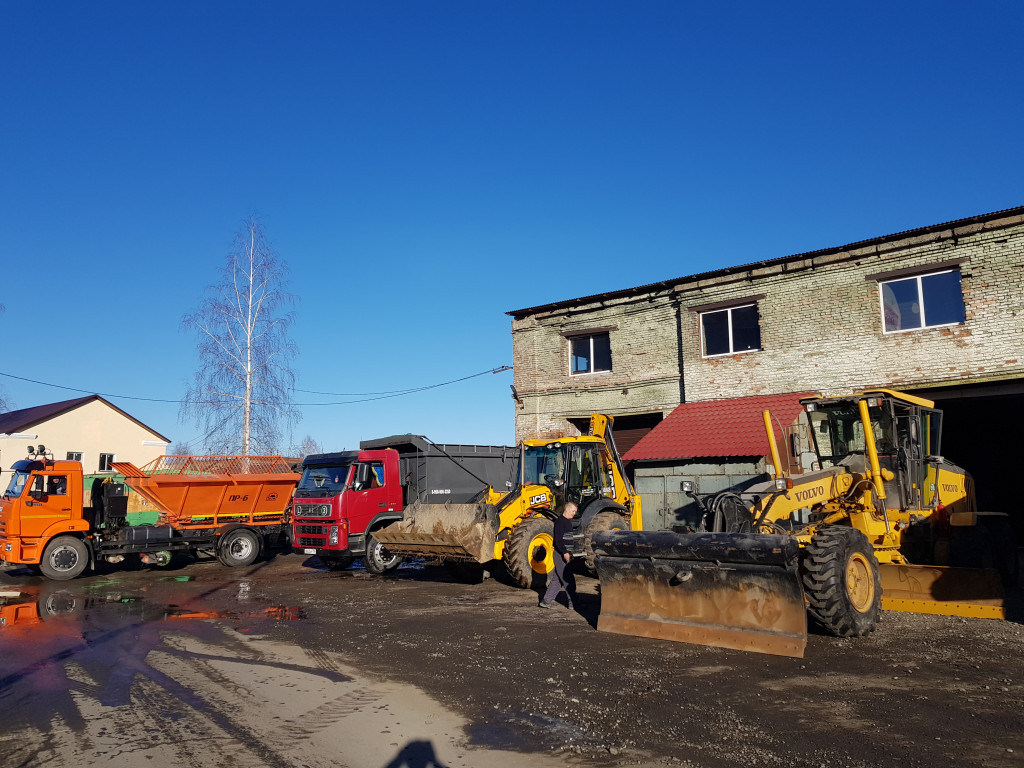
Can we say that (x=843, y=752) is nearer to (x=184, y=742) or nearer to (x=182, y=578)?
(x=184, y=742)

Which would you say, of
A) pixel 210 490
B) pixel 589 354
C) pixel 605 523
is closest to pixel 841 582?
pixel 605 523

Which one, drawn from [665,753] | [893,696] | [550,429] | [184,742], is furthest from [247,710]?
[550,429]

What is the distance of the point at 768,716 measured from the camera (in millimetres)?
5523

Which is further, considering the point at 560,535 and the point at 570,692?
the point at 560,535

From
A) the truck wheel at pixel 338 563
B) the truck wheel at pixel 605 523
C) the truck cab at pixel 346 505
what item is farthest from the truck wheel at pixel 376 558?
the truck wheel at pixel 605 523

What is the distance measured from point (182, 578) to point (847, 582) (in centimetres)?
1341

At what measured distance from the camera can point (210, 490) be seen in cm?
1747

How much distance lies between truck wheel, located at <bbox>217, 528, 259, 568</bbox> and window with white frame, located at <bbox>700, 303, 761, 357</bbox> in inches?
495

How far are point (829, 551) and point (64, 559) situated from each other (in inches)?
594

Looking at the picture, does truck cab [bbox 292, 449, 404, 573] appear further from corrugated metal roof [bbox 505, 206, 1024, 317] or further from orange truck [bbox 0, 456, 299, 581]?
corrugated metal roof [bbox 505, 206, 1024, 317]

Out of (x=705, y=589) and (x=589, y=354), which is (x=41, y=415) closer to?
(x=589, y=354)

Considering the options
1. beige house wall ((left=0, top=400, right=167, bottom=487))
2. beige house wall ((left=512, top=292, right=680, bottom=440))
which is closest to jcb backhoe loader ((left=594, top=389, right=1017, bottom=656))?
beige house wall ((left=512, top=292, right=680, bottom=440))

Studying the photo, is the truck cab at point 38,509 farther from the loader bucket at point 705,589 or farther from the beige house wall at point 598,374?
the loader bucket at point 705,589

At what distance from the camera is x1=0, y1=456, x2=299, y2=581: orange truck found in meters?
15.4
